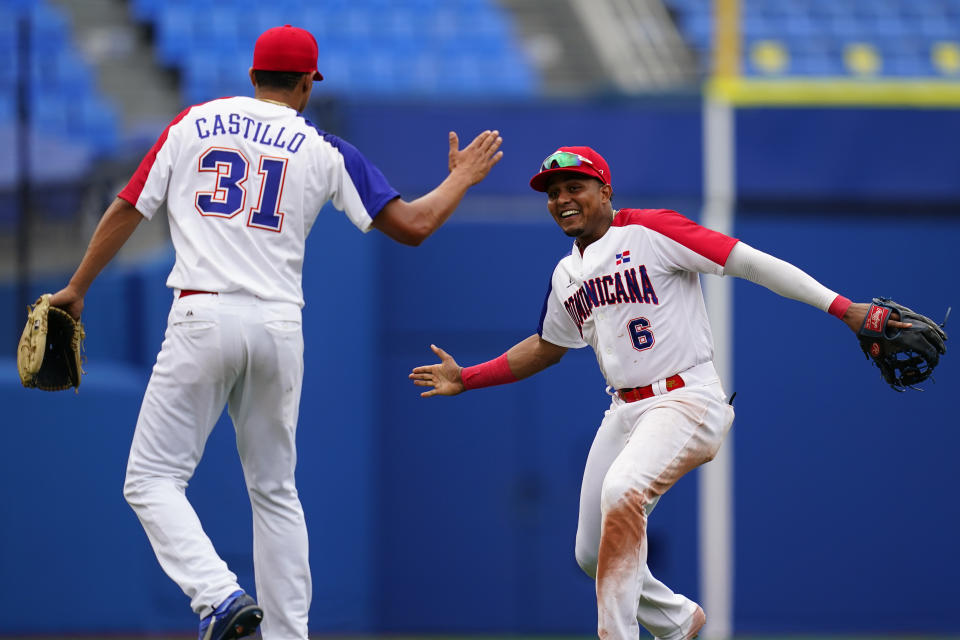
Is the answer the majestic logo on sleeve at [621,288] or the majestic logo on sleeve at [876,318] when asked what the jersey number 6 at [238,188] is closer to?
the majestic logo on sleeve at [621,288]

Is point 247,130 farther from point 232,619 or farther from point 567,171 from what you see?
point 232,619

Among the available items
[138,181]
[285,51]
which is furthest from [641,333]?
[138,181]

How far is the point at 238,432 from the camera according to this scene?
470cm

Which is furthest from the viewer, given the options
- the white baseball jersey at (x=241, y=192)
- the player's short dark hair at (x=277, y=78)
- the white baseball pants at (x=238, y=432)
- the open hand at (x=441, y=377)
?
the open hand at (x=441, y=377)

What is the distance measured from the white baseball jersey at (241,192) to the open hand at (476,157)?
0.43 metres

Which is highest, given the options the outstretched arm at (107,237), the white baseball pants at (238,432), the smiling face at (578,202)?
the smiling face at (578,202)

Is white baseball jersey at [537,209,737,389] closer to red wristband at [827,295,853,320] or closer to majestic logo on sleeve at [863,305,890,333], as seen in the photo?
red wristband at [827,295,853,320]

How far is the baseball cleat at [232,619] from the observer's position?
4.19m

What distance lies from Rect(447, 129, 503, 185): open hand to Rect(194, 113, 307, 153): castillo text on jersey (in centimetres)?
68

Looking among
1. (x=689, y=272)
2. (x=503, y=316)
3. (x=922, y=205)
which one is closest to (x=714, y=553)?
(x=503, y=316)

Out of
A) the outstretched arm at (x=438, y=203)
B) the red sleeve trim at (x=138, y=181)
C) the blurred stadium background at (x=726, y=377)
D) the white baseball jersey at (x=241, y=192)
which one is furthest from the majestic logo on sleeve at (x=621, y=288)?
the blurred stadium background at (x=726, y=377)

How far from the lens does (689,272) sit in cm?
498

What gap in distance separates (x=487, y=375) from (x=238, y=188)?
1388 mm

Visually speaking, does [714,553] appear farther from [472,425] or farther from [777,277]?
[777,277]
